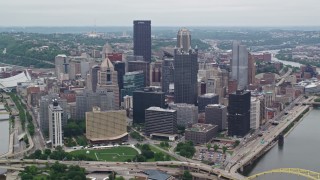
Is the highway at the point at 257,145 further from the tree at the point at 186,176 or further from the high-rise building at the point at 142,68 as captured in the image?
the high-rise building at the point at 142,68

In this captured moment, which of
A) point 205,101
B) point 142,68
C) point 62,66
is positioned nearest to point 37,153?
point 205,101

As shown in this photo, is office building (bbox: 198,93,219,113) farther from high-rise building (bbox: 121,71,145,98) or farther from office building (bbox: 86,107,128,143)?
office building (bbox: 86,107,128,143)

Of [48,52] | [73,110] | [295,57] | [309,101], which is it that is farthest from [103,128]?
[295,57]

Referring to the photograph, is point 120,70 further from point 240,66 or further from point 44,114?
point 240,66

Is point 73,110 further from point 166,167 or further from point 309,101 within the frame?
point 309,101

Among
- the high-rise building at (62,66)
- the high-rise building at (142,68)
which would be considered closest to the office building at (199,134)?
the high-rise building at (142,68)

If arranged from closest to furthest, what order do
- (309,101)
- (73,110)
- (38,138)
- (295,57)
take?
(38,138), (73,110), (309,101), (295,57)
